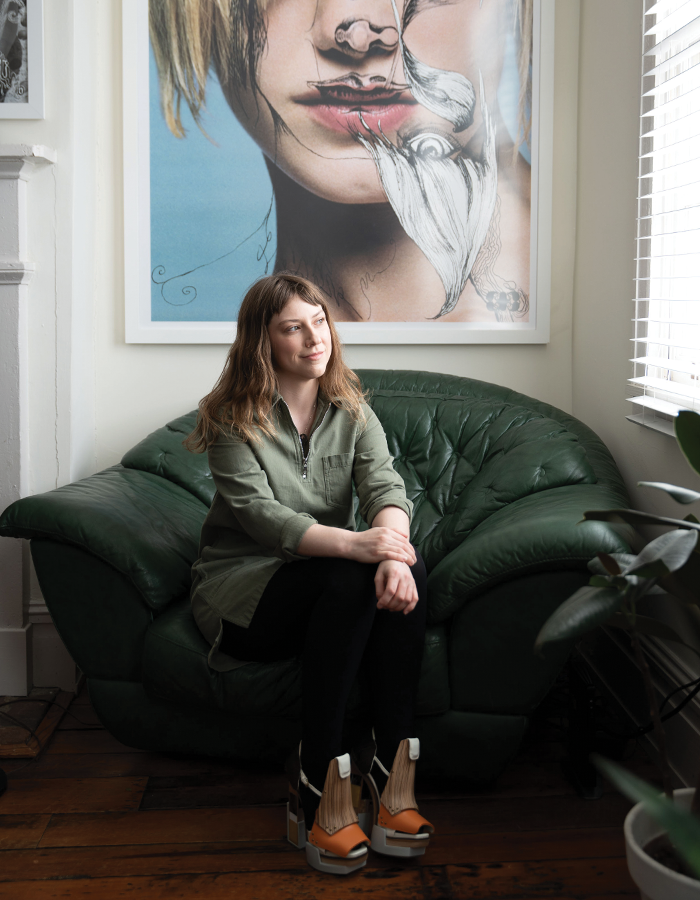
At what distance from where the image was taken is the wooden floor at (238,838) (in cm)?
141

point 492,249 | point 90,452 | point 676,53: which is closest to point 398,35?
point 492,249

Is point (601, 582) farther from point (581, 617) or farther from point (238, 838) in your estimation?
point (238, 838)

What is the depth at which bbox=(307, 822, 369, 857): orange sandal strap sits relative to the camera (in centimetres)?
143

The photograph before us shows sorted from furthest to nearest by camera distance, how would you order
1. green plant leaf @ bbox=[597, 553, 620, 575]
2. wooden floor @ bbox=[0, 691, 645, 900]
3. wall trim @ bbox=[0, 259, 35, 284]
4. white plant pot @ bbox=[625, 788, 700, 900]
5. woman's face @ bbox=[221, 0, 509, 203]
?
woman's face @ bbox=[221, 0, 509, 203], wall trim @ bbox=[0, 259, 35, 284], wooden floor @ bbox=[0, 691, 645, 900], green plant leaf @ bbox=[597, 553, 620, 575], white plant pot @ bbox=[625, 788, 700, 900]

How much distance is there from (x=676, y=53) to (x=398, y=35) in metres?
0.93

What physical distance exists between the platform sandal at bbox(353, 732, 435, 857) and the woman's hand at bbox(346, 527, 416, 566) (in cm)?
37

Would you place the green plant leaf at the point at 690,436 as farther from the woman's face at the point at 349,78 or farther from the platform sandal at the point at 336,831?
the woman's face at the point at 349,78

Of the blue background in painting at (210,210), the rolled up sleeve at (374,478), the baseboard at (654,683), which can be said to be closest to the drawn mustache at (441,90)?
the blue background in painting at (210,210)

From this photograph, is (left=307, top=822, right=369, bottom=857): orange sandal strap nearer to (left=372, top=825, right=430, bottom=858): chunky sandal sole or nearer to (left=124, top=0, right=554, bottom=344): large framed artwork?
(left=372, top=825, right=430, bottom=858): chunky sandal sole

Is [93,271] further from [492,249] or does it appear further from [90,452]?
[492,249]

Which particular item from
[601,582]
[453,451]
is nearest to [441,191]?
[453,451]

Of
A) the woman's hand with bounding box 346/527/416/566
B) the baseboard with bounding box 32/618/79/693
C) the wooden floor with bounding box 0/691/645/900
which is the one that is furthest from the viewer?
the baseboard with bounding box 32/618/79/693

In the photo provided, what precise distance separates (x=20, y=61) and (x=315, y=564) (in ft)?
5.59

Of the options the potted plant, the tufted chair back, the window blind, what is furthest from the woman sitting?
the window blind
